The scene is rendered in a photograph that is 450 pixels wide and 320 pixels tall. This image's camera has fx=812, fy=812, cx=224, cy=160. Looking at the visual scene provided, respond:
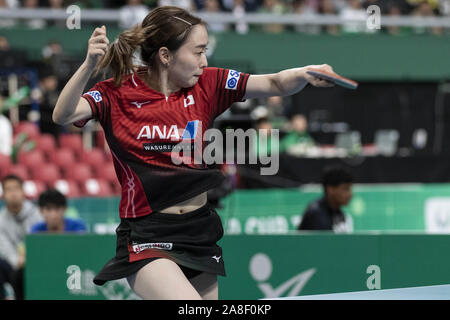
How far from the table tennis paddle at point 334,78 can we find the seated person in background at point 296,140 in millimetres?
9341

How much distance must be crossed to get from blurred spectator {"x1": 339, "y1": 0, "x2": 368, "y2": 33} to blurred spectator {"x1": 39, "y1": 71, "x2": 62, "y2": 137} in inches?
222

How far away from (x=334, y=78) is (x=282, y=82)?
31 centimetres

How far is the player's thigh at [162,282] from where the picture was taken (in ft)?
10.1

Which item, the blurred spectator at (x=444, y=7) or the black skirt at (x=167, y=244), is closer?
the black skirt at (x=167, y=244)

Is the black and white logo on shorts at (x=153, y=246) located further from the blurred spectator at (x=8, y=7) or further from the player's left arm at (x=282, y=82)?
the blurred spectator at (x=8, y=7)

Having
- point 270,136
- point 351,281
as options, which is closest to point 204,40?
point 351,281

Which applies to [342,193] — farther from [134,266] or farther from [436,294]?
[134,266]

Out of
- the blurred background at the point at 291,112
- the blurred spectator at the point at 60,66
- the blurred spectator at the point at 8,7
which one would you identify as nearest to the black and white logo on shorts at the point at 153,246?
the blurred background at the point at 291,112

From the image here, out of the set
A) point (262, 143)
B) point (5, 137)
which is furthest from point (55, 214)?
point (262, 143)

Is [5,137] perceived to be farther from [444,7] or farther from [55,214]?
[444,7]

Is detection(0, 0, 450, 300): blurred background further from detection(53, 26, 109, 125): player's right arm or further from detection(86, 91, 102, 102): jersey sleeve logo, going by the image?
detection(53, 26, 109, 125): player's right arm

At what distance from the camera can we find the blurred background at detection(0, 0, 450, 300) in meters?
9.91

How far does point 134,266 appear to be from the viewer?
328cm

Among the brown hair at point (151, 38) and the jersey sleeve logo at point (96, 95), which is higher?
the brown hair at point (151, 38)
